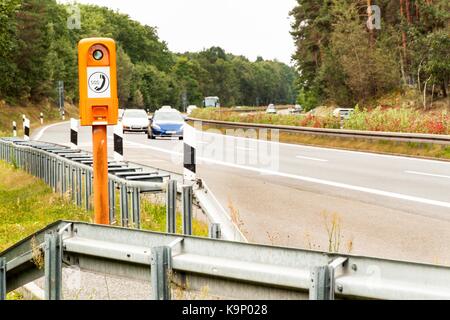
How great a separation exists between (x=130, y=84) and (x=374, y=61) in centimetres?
8232

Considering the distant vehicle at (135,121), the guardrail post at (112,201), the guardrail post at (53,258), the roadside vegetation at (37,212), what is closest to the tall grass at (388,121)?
the distant vehicle at (135,121)

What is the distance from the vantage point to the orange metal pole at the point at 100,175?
25.3 ft

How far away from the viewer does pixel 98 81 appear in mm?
7617

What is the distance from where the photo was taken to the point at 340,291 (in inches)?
132

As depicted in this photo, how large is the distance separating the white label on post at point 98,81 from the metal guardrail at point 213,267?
2745 millimetres

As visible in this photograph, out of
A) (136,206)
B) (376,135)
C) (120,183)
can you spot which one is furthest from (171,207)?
(376,135)

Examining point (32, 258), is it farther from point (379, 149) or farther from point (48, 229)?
point (379, 149)

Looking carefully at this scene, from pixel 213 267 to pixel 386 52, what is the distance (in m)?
61.8

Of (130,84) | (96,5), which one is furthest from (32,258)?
(96,5)

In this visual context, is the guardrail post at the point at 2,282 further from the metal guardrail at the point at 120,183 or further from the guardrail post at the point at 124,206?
the guardrail post at the point at 124,206

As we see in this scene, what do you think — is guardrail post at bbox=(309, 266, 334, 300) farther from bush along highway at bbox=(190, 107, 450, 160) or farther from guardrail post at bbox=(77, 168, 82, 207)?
bush along highway at bbox=(190, 107, 450, 160)

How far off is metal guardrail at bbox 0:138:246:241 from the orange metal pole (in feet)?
2.14

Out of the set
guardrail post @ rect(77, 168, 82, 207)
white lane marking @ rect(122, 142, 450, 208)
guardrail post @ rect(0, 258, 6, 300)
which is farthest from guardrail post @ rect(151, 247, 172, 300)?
white lane marking @ rect(122, 142, 450, 208)

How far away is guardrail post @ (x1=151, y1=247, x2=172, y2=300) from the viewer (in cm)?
402
